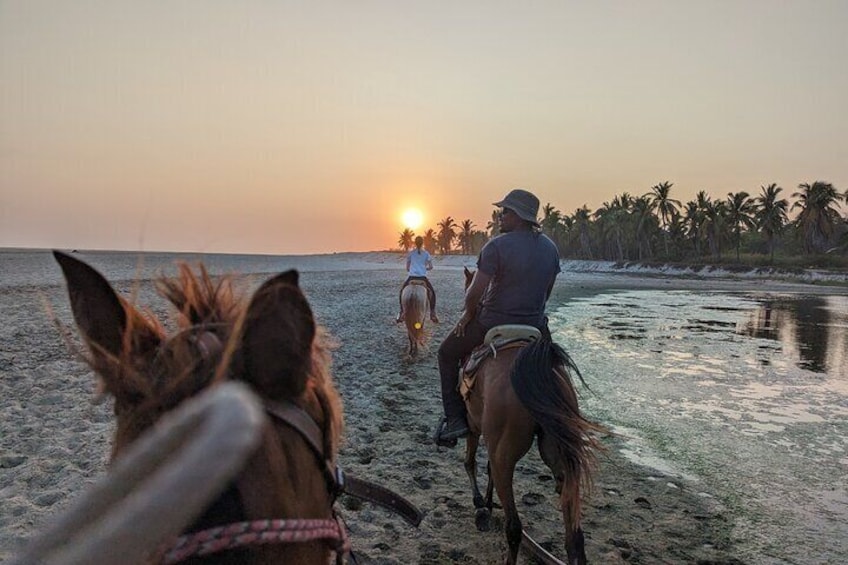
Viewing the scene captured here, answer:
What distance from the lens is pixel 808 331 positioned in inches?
757

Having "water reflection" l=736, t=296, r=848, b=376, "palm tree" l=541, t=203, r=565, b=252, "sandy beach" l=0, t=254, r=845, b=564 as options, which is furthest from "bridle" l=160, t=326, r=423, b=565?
"palm tree" l=541, t=203, r=565, b=252

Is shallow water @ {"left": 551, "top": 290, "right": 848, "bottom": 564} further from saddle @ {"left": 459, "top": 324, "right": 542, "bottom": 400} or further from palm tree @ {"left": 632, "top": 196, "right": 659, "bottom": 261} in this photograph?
palm tree @ {"left": 632, "top": 196, "right": 659, "bottom": 261}

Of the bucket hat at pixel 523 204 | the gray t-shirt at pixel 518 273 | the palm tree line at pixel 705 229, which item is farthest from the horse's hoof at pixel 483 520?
the palm tree line at pixel 705 229

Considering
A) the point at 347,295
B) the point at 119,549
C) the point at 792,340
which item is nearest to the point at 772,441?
the point at 119,549

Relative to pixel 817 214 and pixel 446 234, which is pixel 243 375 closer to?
pixel 817 214

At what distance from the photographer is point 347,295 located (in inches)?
1131

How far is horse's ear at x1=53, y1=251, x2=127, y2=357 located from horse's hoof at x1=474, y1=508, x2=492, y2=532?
4.25 metres

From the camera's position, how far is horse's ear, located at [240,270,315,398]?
1.13 meters

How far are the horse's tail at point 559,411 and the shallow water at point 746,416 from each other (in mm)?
2126

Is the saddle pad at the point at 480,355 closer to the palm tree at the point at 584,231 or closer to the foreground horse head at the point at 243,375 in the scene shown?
the foreground horse head at the point at 243,375

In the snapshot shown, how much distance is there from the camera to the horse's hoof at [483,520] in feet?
15.7

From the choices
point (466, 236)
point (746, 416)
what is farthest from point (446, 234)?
point (746, 416)

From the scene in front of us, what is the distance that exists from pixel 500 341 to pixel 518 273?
0.64 meters

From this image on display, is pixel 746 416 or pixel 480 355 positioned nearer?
pixel 480 355
